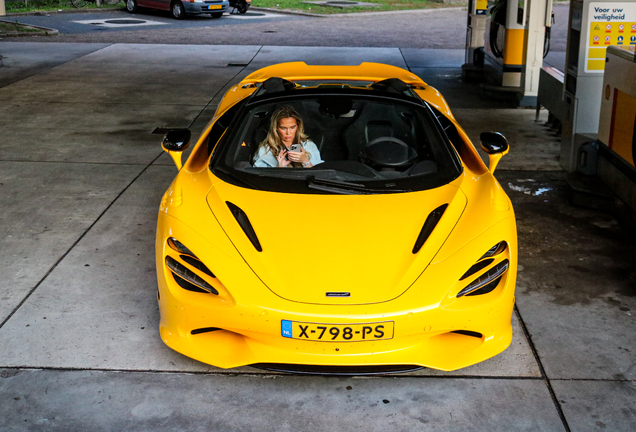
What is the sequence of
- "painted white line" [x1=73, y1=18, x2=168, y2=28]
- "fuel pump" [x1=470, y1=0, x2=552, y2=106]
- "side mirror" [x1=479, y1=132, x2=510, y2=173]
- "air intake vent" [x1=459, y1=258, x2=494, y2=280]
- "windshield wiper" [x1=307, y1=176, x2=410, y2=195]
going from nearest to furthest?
"air intake vent" [x1=459, y1=258, x2=494, y2=280] < "windshield wiper" [x1=307, y1=176, x2=410, y2=195] < "side mirror" [x1=479, y1=132, x2=510, y2=173] < "fuel pump" [x1=470, y1=0, x2=552, y2=106] < "painted white line" [x1=73, y1=18, x2=168, y2=28]

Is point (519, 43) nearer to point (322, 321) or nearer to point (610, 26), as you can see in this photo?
point (610, 26)

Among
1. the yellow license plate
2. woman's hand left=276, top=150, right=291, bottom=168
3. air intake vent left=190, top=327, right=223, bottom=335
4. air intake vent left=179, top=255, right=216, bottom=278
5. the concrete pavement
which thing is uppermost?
woman's hand left=276, top=150, right=291, bottom=168

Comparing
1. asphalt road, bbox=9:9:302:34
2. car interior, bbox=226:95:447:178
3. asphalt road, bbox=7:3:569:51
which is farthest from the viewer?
asphalt road, bbox=9:9:302:34

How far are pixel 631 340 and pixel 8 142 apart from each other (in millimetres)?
7052

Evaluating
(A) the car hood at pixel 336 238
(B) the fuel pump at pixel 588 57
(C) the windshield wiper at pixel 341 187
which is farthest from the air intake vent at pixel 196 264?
(B) the fuel pump at pixel 588 57

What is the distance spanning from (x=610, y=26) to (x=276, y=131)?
400 centimetres

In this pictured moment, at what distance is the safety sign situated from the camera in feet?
22.0

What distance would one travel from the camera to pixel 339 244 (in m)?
3.52

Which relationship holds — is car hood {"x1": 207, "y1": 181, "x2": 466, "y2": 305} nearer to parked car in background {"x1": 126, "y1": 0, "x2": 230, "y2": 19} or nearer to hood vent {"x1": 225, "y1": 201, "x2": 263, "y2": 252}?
hood vent {"x1": 225, "y1": 201, "x2": 263, "y2": 252}

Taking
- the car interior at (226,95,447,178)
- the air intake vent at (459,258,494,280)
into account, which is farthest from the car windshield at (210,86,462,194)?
the air intake vent at (459,258,494,280)

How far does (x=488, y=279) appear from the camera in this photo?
3.40 m

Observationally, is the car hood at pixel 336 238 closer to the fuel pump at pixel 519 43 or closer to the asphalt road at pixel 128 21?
the fuel pump at pixel 519 43

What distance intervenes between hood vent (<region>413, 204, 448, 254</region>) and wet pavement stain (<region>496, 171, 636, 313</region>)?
48.5 inches

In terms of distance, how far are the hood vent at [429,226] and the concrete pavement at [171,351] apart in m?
0.70
